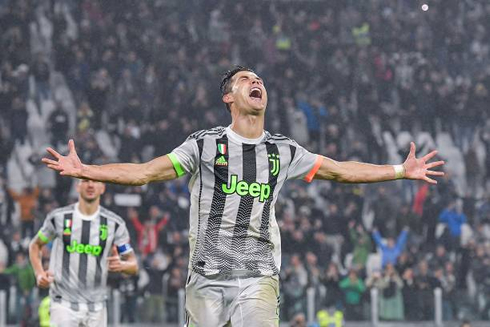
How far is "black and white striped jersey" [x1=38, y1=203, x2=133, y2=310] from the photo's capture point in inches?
358

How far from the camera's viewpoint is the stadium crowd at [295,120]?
15.7m

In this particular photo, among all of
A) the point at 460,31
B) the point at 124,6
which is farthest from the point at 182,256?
the point at 460,31

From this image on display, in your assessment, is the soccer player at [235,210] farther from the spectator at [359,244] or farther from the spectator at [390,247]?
the spectator at [390,247]

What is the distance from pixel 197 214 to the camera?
6.15 metres

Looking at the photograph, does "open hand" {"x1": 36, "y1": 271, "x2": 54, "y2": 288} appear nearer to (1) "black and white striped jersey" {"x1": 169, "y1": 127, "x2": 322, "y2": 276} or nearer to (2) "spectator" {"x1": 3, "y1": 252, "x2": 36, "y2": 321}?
(1) "black and white striped jersey" {"x1": 169, "y1": 127, "x2": 322, "y2": 276}

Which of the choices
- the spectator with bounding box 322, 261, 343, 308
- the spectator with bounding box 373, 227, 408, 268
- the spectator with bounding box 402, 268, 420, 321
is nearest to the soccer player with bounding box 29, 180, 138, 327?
the spectator with bounding box 322, 261, 343, 308

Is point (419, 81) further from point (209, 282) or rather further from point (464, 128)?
point (209, 282)

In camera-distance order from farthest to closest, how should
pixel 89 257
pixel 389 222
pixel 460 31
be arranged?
pixel 460 31, pixel 389 222, pixel 89 257

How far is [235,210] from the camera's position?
6074 mm

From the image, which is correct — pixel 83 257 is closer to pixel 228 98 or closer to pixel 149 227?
pixel 228 98

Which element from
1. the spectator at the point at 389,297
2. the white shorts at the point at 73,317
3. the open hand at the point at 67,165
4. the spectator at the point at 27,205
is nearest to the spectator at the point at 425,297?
the spectator at the point at 389,297

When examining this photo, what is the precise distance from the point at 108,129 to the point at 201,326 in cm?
1359

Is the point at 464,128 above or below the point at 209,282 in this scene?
above

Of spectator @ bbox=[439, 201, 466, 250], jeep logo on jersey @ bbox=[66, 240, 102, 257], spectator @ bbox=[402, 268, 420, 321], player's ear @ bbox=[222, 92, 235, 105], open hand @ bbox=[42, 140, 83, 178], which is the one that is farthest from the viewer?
spectator @ bbox=[439, 201, 466, 250]
